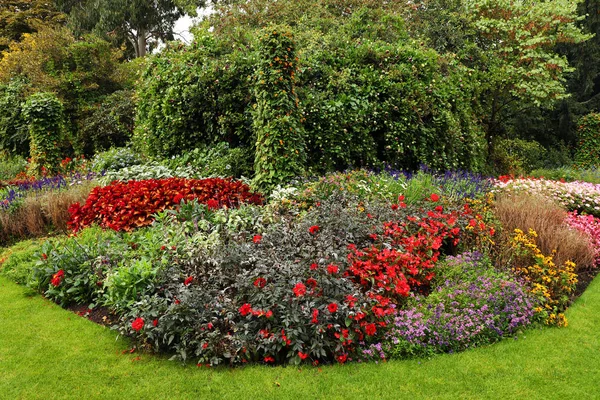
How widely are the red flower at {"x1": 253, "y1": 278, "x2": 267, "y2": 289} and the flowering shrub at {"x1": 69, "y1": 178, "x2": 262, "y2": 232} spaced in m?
1.91

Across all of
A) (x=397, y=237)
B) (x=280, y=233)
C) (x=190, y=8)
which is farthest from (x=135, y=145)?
(x=190, y=8)

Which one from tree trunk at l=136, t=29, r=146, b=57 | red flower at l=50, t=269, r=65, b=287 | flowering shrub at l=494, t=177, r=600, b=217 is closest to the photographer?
red flower at l=50, t=269, r=65, b=287

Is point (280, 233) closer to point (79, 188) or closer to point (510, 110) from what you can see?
point (79, 188)

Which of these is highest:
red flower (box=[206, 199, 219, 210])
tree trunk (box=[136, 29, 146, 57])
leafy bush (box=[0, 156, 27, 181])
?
tree trunk (box=[136, 29, 146, 57])

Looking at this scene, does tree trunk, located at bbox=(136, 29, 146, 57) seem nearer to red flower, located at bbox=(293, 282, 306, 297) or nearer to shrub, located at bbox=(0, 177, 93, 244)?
shrub, located at bbox=(0, 177, 93, 244)

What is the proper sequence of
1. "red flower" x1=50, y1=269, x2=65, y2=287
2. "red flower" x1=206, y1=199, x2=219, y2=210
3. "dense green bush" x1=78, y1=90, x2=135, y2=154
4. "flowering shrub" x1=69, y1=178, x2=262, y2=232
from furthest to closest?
"dense green bush" x1=78, y1=90, x2=135, y2=154, "flowering shrub" x1=69, y1=178, x2=262, y2=232, "red flower" x1=206, y1=199, x2=219, y2=210, "red flower" x1=50, y1=269, x2=65, y2=287

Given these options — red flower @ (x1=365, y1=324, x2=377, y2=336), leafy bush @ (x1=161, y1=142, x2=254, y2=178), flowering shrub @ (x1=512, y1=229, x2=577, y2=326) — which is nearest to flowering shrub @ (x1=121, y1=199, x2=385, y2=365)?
red flower @ (x1=365, y1=324, x2=377, y2=336)

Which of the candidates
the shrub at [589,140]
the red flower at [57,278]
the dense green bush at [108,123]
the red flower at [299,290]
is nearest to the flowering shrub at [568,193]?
the red flower at [299,290]

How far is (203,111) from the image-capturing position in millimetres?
8438

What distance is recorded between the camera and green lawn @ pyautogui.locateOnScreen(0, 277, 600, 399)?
3.07m

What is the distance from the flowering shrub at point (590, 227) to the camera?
576cm

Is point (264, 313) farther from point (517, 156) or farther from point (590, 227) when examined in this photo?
point (517, 156)

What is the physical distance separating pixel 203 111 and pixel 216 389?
633 centimetres

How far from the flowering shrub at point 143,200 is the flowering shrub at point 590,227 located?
4614 millimetres
